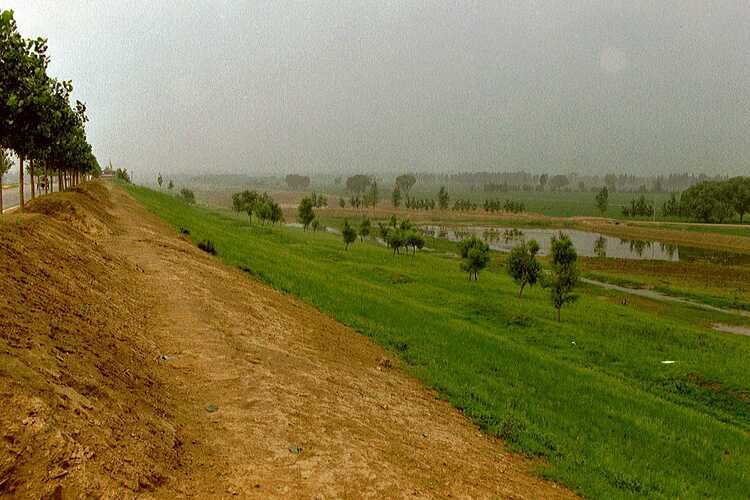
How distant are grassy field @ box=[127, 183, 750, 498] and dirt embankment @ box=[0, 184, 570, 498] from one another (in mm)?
2443

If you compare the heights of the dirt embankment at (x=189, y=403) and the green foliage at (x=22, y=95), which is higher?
the green foliage at (x=22, y=95)

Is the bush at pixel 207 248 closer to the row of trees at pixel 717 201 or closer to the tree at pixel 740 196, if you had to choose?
the row of trees at pixel 717 201

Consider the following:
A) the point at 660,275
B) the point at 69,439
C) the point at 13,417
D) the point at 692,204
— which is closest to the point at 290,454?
the point at 69,439

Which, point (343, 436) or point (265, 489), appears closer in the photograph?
point (265, 489)

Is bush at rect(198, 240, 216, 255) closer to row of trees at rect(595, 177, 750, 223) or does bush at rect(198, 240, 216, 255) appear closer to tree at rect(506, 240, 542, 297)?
tree at rect(506, 240, 542, 297)

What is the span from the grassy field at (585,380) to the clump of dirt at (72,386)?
9911mm

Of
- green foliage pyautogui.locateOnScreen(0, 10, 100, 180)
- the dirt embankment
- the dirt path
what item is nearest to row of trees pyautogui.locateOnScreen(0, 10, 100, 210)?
green foliage pyautogui.locateOnScreen(0, 10, 100, 180)

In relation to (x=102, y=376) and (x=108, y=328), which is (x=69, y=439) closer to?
(x=102, y=376)

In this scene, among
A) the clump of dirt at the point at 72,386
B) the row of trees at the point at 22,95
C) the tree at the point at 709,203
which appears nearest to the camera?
the clump of dirt at the point at 72,386

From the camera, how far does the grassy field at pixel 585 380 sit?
14.5m

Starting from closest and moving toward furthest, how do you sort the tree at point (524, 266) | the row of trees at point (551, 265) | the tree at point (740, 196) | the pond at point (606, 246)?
1. the row of trees at point (551, 265)
2. the tree at point (524, 266)
3. the pond at point (606, 246)
4. the tree at point (740, 196)

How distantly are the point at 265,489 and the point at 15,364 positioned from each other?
451 centimetres

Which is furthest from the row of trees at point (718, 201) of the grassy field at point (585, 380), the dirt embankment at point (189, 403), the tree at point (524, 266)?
the dirt embankment at point (189, 403)

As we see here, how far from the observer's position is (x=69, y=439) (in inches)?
255
